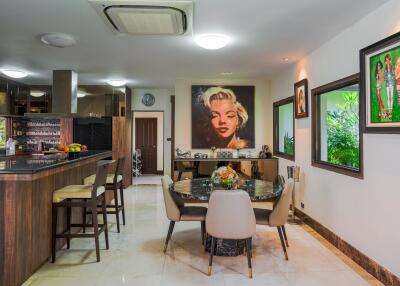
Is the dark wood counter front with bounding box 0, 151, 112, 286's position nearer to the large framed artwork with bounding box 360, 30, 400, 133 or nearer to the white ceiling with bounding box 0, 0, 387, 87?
the white ceiling with bounding box 0, 0, 387, 87

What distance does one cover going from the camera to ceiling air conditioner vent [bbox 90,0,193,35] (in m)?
2.67

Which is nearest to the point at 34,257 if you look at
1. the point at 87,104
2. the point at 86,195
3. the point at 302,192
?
the point at 86,195

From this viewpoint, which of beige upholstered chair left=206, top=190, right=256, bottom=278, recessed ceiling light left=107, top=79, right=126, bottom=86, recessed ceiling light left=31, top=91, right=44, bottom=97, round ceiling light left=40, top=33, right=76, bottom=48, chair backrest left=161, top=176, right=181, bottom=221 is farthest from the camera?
recessed ceiling light left=31, top=91, right=44, bottom=97

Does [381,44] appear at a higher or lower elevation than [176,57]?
lower

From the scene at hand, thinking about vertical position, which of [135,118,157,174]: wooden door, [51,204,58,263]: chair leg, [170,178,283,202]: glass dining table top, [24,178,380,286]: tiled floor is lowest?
[24,178,380,286]: tiled floor

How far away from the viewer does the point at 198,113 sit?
21.4 feet

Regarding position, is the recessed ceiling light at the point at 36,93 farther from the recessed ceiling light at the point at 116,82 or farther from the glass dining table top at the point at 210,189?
the glass dining table top at the point at 210,189

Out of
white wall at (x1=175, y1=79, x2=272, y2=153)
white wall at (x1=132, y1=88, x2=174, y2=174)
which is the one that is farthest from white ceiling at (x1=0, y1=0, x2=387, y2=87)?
white wall at (x1=132, y1=88, x2=174, y2=174)

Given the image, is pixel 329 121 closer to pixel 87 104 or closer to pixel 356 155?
pixel 356 155

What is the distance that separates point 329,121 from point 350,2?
6.01 feet

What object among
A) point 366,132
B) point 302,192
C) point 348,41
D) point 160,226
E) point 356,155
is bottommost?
point 160,226

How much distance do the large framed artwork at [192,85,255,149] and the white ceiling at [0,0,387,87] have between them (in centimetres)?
49

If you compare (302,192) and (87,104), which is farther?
(87,104)

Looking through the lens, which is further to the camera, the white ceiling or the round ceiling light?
the round ceiling light
